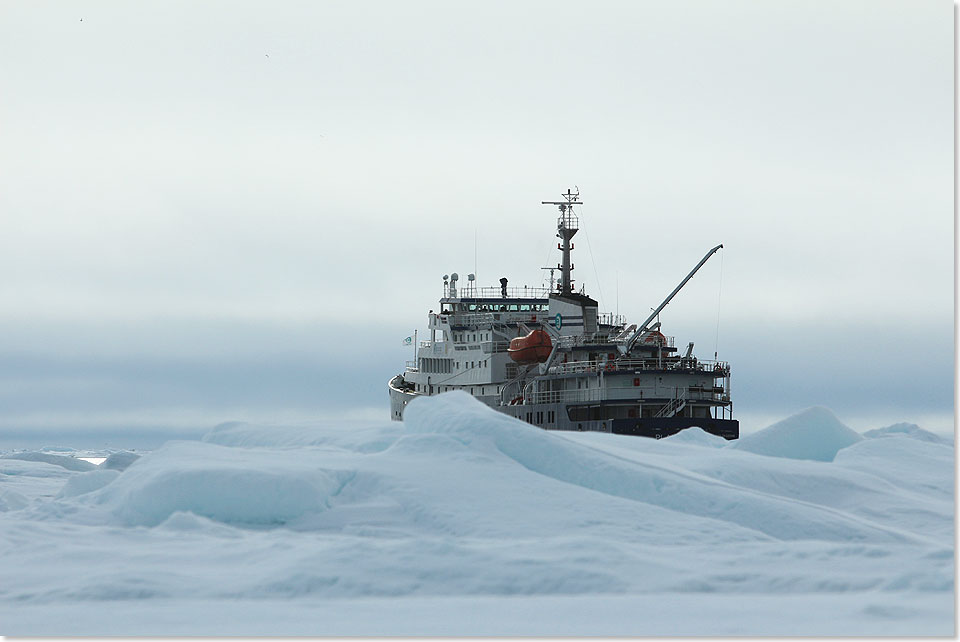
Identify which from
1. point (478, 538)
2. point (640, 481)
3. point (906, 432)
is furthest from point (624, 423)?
point (478, 538)

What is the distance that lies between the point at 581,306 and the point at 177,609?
48402 mm

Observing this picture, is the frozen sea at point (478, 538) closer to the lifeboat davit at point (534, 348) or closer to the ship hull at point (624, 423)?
the ship hull at point (624, 423)

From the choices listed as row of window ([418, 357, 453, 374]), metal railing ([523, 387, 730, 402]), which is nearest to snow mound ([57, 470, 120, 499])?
metal railing ([523, 387, 730, 402])

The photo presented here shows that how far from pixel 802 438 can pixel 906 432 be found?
19.3ft

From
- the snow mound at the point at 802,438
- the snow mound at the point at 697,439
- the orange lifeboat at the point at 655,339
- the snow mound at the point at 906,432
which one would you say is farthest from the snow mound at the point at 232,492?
the orange lifeboat at the point at 655,339

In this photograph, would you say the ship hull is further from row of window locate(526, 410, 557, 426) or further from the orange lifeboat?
the orange lifeboat

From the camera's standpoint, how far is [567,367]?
174ft

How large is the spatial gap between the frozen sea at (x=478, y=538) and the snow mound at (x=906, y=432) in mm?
3658

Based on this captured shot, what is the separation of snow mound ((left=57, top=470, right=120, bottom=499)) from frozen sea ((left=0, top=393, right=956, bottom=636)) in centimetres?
7

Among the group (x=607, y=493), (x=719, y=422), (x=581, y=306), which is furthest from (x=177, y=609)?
(x=581, y=306)

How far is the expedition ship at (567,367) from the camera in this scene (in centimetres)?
5069

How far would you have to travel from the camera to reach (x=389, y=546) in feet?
48.7

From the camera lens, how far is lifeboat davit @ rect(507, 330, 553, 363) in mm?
54094

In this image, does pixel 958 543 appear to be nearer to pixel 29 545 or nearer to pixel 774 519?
pixel 774 519
